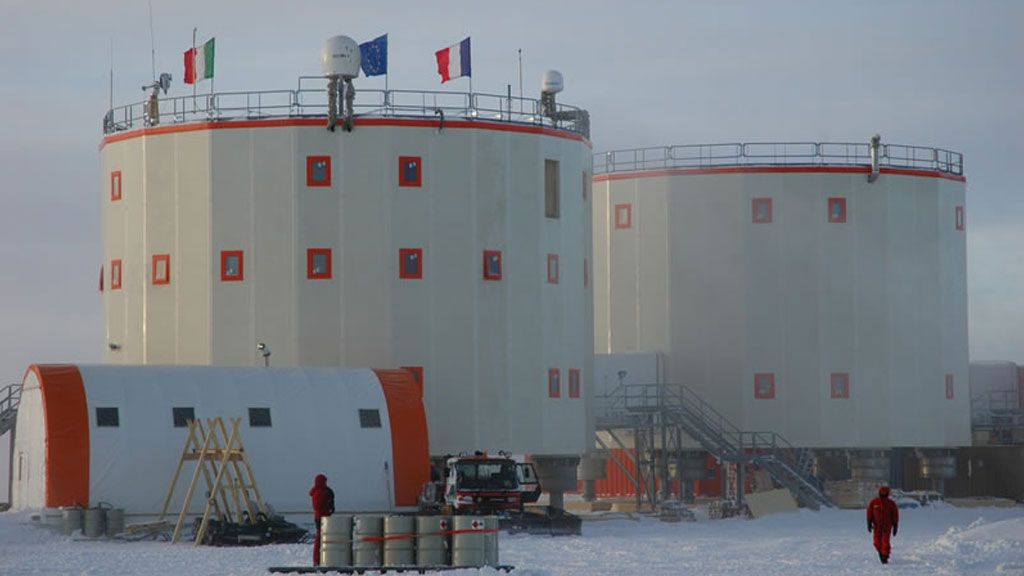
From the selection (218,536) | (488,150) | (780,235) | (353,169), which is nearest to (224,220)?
(353,169)

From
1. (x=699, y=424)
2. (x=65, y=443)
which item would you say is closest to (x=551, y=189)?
(x=699, y=424)

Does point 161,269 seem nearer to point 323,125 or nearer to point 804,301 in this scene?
point 323,125

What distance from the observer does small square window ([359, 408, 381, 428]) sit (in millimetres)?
65500

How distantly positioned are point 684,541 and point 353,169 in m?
18.1

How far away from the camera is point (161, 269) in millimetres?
71375

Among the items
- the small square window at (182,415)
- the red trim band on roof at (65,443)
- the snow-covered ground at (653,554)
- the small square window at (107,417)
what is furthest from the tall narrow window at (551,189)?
the red trim band on roof at (65,443)

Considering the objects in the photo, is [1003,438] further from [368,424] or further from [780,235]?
[368,424]

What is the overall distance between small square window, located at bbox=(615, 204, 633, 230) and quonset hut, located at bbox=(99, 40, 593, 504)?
1450 cm

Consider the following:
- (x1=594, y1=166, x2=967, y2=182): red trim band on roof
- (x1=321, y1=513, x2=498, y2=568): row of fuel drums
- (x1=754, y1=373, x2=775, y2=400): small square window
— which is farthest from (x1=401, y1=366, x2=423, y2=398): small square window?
(x1=321, y1=513, x2=498, y2=568): row of fuel drums

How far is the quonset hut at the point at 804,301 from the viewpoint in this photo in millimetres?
83625

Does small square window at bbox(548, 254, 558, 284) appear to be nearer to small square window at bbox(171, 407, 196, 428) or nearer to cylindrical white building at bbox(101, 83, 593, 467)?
cylindrical white building at bbox(101, 83, 593, 467)

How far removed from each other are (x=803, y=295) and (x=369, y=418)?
952 inches

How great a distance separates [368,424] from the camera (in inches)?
2581

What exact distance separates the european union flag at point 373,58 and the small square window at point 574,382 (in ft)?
39.7
